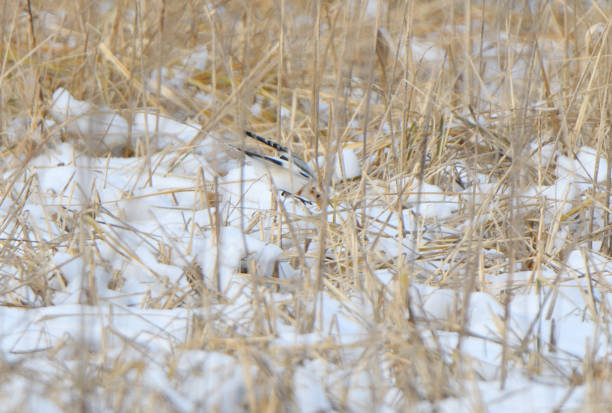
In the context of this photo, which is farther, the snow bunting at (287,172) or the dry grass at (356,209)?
the snow bunting at (287,172)

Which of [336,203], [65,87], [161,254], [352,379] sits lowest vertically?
[352,379]

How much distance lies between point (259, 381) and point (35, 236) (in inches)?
33.8

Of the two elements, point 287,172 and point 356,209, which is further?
point 287,172

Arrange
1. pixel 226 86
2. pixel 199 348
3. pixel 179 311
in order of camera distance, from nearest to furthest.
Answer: pixel 199 348 < pixel 179 311 < pixel 226 86

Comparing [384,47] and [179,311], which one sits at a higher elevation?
[384,47]

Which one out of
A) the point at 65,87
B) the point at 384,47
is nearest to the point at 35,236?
the point at 65,87

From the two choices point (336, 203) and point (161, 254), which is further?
point (336, 203)

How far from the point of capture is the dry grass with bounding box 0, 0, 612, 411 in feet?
3.44

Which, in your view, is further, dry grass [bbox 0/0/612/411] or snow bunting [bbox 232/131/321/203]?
snow bunting [bbox 232/131/321/203]

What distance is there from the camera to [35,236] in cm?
162

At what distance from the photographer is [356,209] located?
5.43 feet

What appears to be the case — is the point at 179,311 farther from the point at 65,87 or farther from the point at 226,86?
the point at 226,86

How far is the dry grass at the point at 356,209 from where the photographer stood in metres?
1.05

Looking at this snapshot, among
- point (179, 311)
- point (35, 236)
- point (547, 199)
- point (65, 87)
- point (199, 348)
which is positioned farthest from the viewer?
point (65, 87)
